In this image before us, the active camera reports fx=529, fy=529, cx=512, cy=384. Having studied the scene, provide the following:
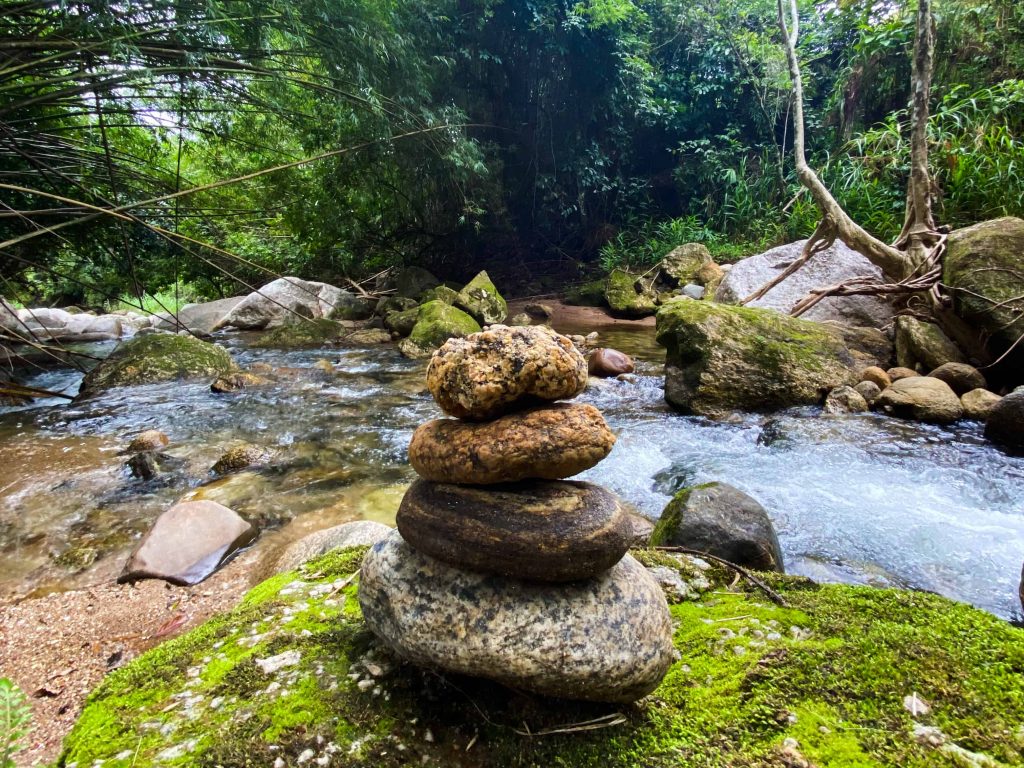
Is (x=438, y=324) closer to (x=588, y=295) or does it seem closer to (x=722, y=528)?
(x=588, y=295)

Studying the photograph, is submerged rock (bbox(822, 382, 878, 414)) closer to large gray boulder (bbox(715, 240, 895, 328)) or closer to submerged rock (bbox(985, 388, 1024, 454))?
submerged rock (bbox(985, 388, 1024, 454))

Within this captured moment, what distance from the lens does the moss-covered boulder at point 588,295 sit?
14086 mm

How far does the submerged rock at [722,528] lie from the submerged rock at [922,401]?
3464 mm

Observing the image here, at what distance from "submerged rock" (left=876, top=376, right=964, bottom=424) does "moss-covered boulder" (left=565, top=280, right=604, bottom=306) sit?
8.87 meters

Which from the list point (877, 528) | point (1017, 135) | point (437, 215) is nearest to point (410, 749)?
point (877, 528)

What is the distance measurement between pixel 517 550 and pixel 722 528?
1.77m

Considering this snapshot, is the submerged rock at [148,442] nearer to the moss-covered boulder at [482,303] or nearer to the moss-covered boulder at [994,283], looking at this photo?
the moss-covered boulder at [482,303]

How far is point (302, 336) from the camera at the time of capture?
36.4 ft

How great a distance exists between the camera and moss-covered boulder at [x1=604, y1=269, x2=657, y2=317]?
41.7 ft

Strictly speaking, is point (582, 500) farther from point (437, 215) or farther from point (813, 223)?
point (437, 215)

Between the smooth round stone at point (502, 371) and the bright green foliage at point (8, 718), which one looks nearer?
the bright green foliage at point (8, 718)

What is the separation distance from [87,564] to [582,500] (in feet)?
11.2

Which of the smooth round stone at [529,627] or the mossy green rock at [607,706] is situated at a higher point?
the smooth round stone at [529,627]

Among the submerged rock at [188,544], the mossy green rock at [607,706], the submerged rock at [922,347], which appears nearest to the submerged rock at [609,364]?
the submerged rock at [922,347]
